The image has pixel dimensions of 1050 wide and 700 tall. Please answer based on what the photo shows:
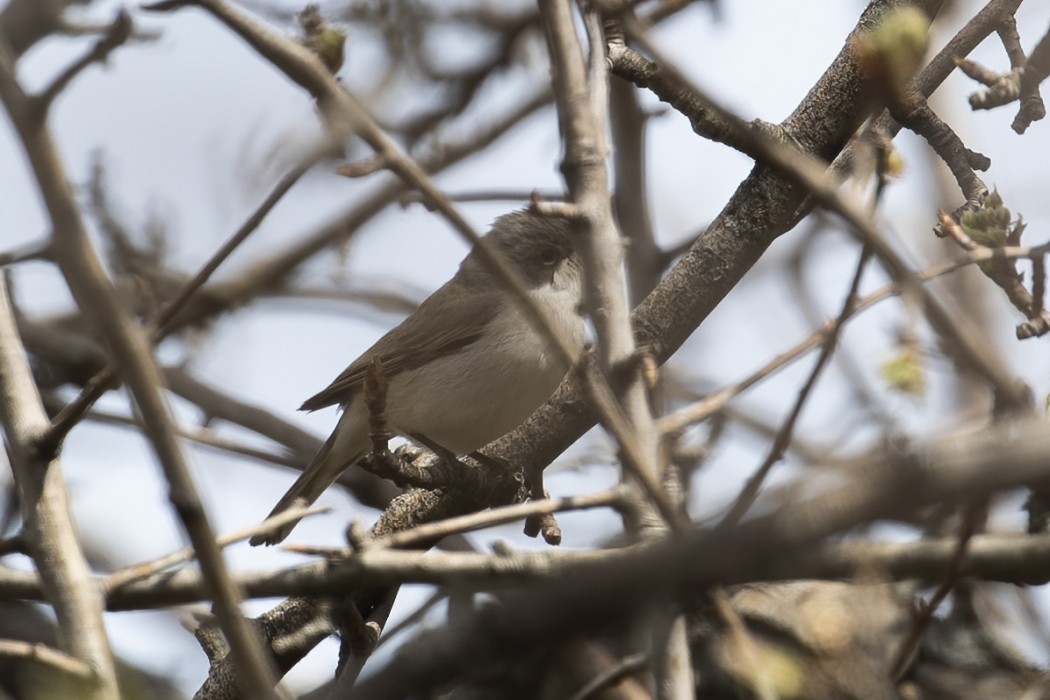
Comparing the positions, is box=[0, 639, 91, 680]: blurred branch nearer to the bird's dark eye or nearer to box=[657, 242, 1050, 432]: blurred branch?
box=[657, 242, 1050, 432]: blurred branch

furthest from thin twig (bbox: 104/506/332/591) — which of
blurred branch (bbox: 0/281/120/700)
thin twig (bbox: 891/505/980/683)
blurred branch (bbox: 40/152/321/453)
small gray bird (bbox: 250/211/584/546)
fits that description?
small gray bird (bbox: 250/211/584/546)

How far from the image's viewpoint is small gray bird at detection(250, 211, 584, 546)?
17.4ft

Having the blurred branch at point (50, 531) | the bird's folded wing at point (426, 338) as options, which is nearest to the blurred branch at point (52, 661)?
the blurred branch at point (50, 531)

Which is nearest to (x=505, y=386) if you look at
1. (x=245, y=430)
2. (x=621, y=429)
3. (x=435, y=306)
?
(x=435, y=306)

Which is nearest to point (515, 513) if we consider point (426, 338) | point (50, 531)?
point (50, 531)

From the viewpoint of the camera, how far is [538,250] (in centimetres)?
609

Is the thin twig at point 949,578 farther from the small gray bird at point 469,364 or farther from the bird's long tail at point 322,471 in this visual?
the bird's long tail at point 322,471

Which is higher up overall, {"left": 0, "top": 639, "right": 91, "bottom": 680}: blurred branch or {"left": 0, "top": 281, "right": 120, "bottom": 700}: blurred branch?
{"left": 0, "top": 281, "right": 120, "bottom": 700}: blurred branch

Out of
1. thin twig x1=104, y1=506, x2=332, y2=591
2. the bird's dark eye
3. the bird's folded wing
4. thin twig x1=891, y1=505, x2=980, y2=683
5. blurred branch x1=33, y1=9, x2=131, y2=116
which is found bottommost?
thin twig x1=891, y1=505, x2=980, y2=683

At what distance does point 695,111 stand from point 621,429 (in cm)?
194

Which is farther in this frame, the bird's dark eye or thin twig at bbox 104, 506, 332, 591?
the bird's dark eye

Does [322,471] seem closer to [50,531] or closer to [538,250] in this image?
[538,250]

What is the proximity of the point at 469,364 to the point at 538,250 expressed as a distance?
0.84 meters

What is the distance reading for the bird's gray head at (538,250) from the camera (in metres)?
6.01
